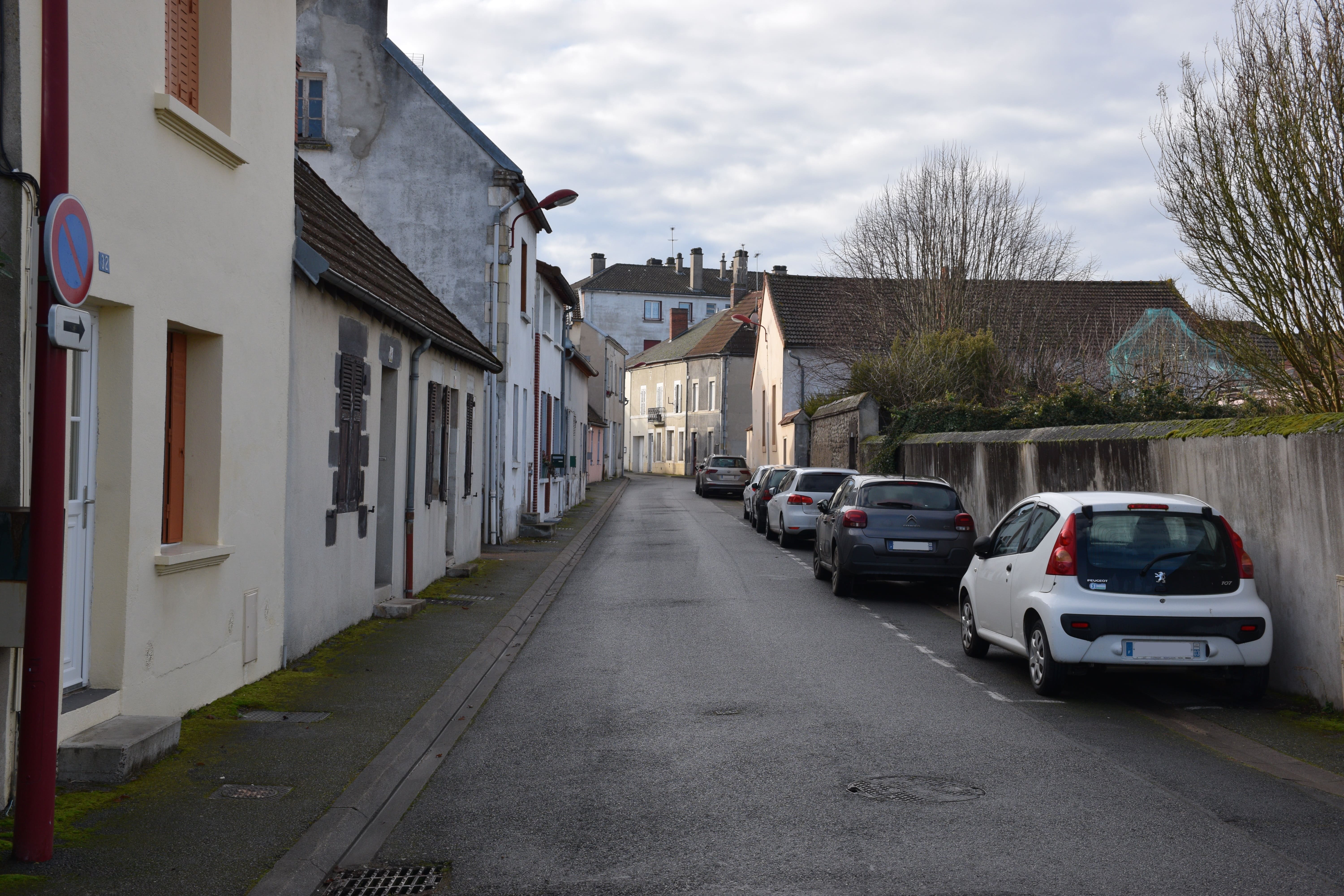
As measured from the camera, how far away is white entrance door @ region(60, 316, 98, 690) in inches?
261

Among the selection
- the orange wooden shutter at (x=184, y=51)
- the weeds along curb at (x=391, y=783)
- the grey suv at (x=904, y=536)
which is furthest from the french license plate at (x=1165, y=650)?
the orange wooden shutter at (x=184, y=51)

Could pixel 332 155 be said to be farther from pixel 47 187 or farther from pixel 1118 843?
pixel 1118 843

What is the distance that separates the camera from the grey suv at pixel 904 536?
15.4 metres

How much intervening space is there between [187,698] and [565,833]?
3.41 metres

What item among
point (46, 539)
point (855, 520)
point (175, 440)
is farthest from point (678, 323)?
point (46, 539)

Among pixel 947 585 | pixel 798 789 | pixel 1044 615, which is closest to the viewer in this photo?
pixel 798 789

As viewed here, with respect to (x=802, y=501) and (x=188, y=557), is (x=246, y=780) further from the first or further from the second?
(x=802, y=501)

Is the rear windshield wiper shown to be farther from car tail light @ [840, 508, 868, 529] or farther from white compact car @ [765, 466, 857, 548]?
white compact car @ [765, 466, 857, 548]

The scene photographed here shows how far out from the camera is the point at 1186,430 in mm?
11219

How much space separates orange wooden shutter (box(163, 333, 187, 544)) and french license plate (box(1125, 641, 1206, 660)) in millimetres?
6796

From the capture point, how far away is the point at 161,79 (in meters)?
7.21

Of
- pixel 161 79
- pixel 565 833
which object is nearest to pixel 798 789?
pixel 565 833

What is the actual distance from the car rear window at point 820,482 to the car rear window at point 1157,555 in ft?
50.4

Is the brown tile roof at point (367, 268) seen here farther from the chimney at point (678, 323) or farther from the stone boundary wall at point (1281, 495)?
the chimney at point (678, 323)
